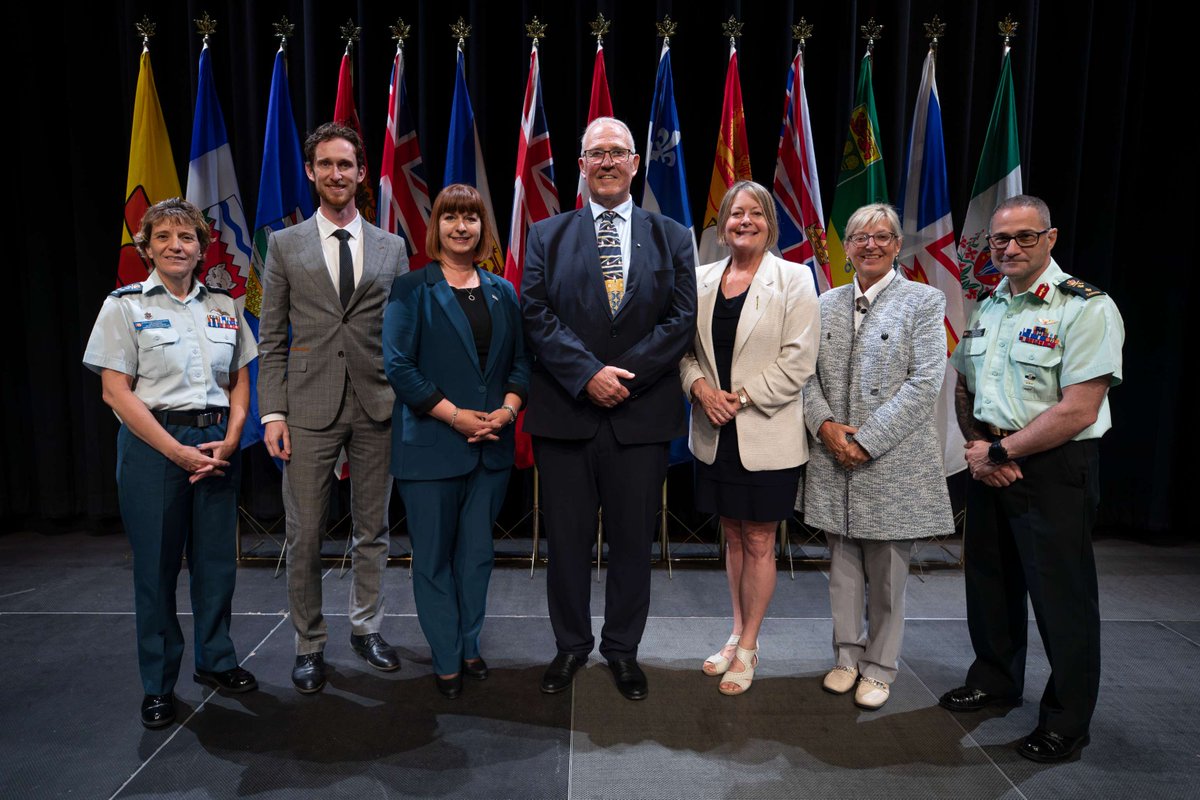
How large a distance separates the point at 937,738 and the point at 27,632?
11.3 ft

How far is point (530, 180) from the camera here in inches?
152

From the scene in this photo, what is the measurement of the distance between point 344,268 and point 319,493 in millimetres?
766

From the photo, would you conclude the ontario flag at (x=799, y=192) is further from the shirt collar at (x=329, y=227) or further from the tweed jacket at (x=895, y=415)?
the shirt collar at (x=329, y=227)

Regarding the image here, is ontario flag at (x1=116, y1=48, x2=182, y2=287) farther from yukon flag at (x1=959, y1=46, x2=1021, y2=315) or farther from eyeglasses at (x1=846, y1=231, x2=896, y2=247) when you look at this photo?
yukon flag at (x1=959, y1=46, x2=1021, y2=315)

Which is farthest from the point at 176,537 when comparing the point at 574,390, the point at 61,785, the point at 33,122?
the point at 33,122

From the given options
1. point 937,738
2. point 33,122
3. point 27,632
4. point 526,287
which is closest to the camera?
point 937,738

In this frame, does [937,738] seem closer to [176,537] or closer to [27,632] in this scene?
[176,537]

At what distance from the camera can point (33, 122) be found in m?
4.24

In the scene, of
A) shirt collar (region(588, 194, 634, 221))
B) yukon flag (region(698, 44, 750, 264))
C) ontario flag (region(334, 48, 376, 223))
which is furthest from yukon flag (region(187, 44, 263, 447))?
yukon flag (region(698, 44, 750, 264))

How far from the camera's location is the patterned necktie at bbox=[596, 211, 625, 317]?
233 centimetres

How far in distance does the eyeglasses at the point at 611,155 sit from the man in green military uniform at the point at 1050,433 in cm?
112

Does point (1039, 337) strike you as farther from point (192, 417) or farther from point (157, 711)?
point (157, 711)

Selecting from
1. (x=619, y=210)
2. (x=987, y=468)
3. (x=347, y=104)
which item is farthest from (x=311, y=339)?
(x=987, y=468)

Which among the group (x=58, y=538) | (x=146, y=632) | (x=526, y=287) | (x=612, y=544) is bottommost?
(x=58, y=538)
